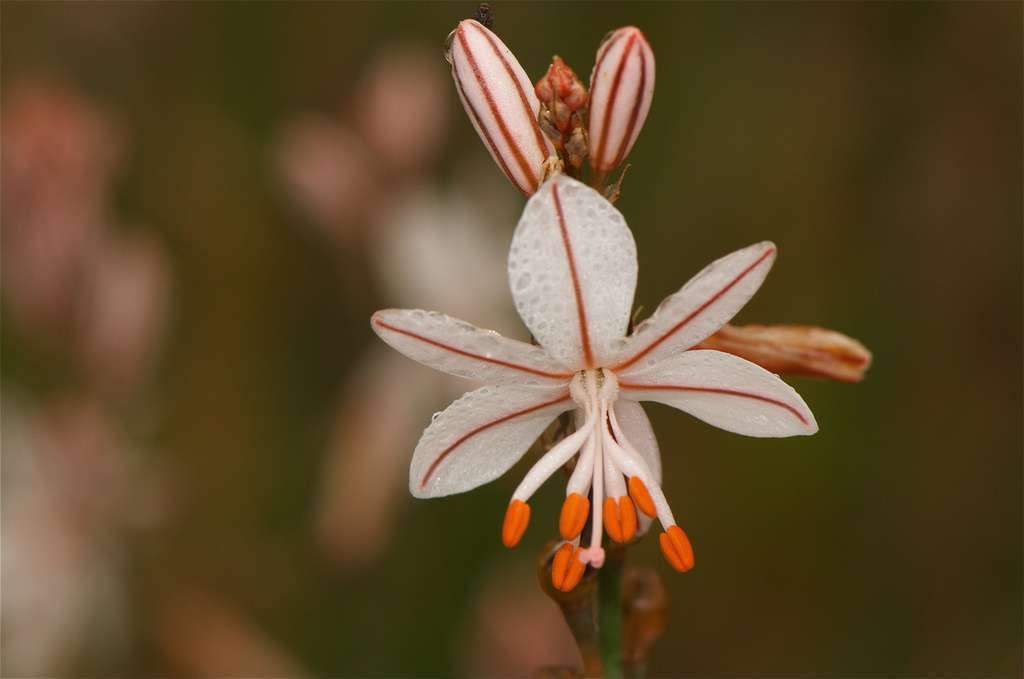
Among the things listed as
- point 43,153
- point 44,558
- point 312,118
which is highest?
point 312,118

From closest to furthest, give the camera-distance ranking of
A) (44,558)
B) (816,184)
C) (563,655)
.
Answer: (563,655), (44,558), (816,184)

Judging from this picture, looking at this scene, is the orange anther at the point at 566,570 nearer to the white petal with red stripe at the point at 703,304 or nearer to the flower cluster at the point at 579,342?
the flower cluster at the point at 579,342

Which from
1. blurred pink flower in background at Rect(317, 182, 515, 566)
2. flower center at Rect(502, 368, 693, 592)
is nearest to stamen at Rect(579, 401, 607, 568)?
flower center at Rect(502, 368, 693, 592)

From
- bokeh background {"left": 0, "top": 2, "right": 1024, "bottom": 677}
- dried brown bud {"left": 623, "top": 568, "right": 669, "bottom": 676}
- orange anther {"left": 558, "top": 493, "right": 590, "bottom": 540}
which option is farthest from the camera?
bokeh background {"left": 0, "top": 2, "right": 1024, "bottom": 677}

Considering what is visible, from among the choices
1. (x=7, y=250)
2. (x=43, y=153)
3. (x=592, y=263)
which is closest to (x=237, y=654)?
(x=7, y=250)

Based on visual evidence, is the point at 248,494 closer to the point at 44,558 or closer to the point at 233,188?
the point at 44,558

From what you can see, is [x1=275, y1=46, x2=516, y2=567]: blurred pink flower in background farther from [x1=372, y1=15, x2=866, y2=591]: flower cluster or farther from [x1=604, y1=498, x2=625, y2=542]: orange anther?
[x1=604, y1=498, x2=625, y2=542]: orange anther

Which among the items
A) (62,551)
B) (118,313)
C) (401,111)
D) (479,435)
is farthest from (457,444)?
(62,551)
